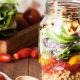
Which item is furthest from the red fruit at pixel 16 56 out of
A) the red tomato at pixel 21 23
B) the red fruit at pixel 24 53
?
the red tomato at pixel 21 23

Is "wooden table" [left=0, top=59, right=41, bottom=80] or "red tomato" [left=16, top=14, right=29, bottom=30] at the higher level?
"red tomato" [left=16, top=14, right=29, bottom=30]

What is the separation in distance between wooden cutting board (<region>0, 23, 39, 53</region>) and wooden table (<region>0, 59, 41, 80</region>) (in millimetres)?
60

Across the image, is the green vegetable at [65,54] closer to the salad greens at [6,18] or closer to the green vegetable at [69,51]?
the green vegetable at [69,51]

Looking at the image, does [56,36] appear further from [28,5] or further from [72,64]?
[28,5]

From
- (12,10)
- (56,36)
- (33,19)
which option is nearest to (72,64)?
(56,36)

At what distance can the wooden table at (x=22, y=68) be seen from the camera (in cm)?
70

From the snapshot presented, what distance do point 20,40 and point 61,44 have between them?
0.30 meters

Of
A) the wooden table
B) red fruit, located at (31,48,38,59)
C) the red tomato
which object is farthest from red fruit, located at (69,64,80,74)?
the red tomato

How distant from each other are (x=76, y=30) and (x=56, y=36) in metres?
0.04

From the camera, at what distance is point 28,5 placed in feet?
3.92

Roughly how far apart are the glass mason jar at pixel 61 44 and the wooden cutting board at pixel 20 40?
Answer: 0.21m

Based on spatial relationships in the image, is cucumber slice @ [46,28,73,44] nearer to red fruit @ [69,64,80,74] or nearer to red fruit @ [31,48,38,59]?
red fruit @ [69,64,80,74]

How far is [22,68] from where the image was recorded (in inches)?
28.8

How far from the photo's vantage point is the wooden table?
0.70 metres
